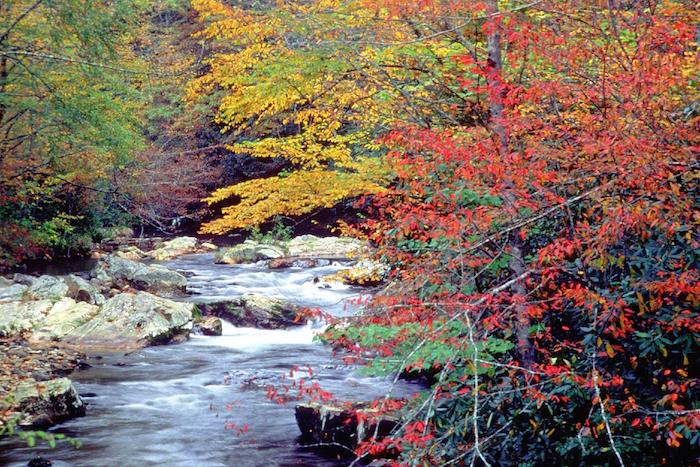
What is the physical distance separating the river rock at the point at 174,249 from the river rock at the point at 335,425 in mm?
17947

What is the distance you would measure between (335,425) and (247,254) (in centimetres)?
1611

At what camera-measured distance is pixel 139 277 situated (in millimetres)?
18906

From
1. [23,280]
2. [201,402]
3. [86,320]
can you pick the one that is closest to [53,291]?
[23,280]

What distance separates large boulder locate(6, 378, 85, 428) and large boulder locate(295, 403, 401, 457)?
3.18m

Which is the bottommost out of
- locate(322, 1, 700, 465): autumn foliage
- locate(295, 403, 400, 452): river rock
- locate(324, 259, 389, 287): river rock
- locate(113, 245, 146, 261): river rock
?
locate(113, 245, 146, 261): river rock

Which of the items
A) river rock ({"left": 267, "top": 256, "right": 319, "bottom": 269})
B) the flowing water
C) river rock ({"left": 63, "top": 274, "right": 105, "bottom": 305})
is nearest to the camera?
the flowing water

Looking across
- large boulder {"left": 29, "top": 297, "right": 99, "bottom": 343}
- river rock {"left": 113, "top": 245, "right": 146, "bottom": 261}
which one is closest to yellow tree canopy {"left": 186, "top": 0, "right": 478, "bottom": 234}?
large boulder {"left": 29, "top": 297, "right": 99, "bottom": 343}

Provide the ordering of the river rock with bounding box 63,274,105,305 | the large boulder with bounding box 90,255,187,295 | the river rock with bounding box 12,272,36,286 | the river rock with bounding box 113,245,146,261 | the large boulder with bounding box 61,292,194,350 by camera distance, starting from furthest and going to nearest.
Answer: the river rock with bounding box 113,245,146,261 < the large boulder with bounding box 90,255,187,295 < the river rock with bounding box 12,272,36,286 < the river rock with bounding box 63,274,105,305 < the large boulder with bounding box 61,292,194,350

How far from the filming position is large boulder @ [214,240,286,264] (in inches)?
933

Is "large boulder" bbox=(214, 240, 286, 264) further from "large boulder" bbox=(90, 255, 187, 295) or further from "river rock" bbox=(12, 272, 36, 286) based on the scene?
"river rock" bbox=(12, 272, 36, 286)

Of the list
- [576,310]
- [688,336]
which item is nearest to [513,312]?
[576,310]

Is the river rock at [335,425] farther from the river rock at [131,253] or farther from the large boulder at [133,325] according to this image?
the river rock at [131,253]

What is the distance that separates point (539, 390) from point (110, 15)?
423 inches

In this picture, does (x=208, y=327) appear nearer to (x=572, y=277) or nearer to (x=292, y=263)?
(x=292, y=263)
